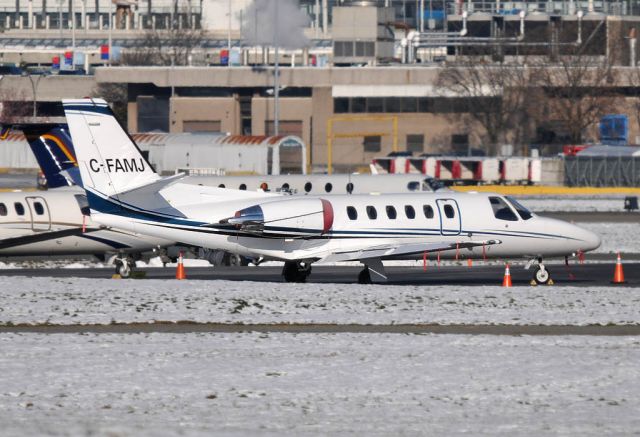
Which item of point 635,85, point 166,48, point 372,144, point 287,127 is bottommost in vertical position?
point 372,144

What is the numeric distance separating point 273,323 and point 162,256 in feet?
58.3

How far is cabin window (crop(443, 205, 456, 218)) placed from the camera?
1518 inches

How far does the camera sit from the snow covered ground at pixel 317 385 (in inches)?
739

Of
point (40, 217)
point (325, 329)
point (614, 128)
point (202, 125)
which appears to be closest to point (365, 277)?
point (325, 329)

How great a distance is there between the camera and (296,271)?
38.2 m

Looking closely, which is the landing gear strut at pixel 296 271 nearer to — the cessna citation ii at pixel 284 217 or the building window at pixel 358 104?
the cessna citation ii at pixel 284 217

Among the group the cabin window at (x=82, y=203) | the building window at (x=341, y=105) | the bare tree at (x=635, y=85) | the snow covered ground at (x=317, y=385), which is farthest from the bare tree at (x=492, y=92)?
the snow covered ground at (x=317, y=385)

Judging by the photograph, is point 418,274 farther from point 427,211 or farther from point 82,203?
point 82,203

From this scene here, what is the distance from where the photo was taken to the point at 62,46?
18475 cm

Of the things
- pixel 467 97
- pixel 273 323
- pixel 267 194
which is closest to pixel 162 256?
pixel 267 194

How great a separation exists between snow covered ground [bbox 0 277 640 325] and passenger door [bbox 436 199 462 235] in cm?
499

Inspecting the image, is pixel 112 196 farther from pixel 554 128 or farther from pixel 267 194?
pixel 554 128

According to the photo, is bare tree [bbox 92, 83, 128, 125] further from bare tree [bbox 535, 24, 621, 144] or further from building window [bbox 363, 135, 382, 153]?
bare tree [bbox 535, 24, 621, 144]

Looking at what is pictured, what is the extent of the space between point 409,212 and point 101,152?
9.05m
